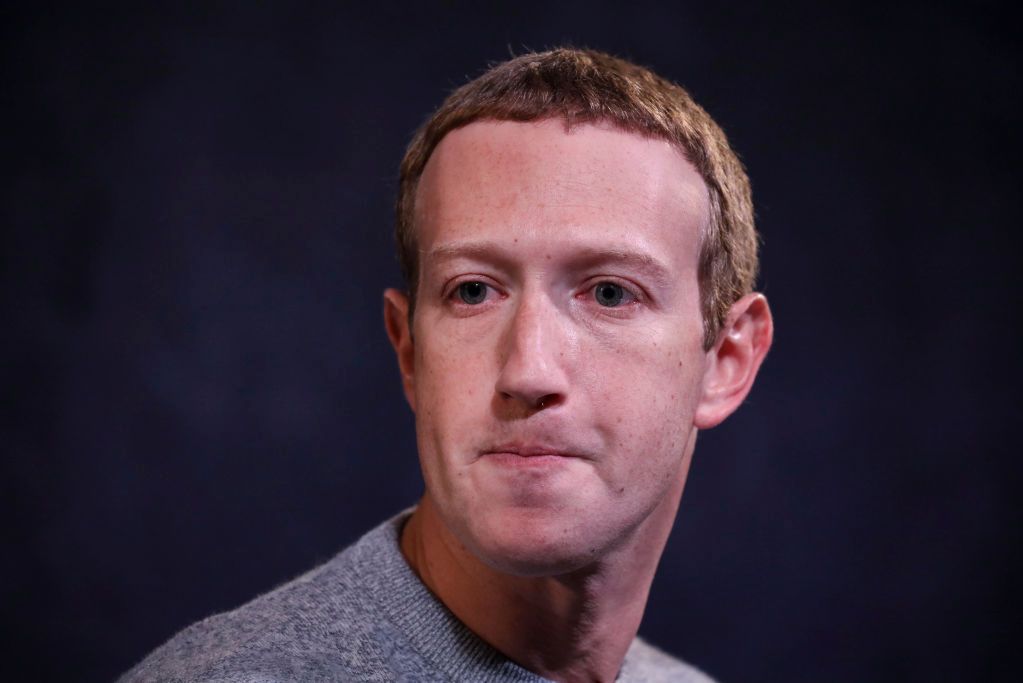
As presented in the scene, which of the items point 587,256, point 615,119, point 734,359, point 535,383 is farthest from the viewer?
point 734,359

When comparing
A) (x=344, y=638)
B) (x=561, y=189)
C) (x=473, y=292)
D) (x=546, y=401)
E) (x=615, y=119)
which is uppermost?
(x=615, y=119)

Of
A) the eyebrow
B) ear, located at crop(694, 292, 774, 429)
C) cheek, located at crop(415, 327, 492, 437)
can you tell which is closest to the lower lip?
cheek, located at crop(415, 327, 492, 437)

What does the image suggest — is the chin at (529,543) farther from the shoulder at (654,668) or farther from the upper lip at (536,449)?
the shoulder at (654,668)

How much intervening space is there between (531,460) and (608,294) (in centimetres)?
35

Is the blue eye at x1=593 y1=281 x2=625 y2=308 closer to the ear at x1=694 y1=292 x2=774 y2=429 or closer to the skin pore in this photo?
the skin pore

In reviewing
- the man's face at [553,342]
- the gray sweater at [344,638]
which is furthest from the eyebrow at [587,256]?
the gray sweater at [344,638]

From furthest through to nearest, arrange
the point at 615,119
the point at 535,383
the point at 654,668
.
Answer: the point at 654,668
the point at 615,119
the point at 535,383

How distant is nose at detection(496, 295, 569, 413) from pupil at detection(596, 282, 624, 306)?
9 centimetres

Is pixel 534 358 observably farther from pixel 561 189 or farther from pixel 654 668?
pixel 654 668

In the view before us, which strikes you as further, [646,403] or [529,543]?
[646,403]

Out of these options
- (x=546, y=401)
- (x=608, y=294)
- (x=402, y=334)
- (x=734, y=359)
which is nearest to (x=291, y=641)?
(x=546, y=401)

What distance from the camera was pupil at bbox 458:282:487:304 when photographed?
2.21 m

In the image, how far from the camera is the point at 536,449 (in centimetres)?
208

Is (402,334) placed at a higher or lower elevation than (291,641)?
higher
